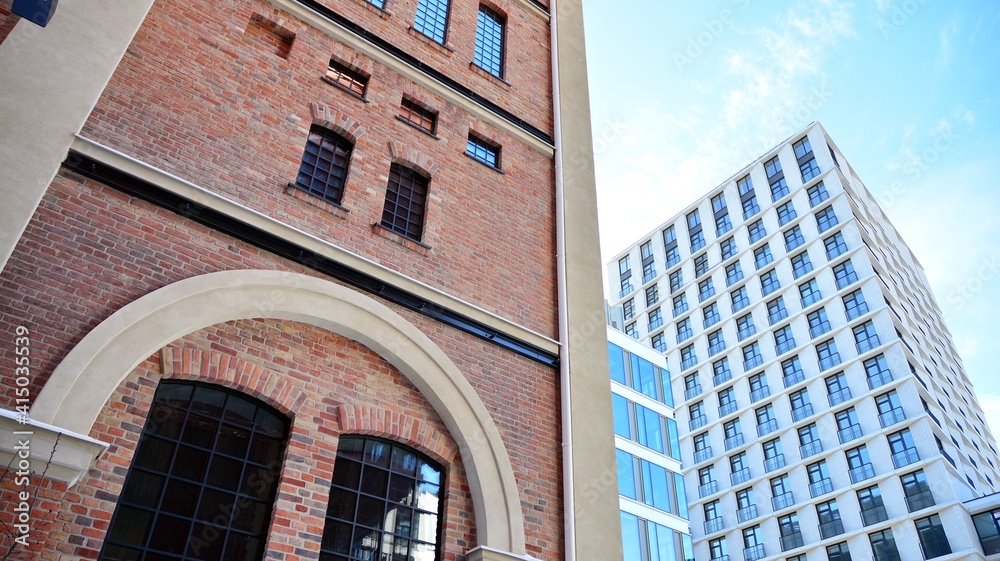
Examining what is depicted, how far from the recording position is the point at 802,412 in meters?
48.9

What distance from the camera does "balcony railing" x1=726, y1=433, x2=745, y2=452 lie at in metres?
51.4

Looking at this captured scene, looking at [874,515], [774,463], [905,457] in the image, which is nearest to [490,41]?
[905,457]

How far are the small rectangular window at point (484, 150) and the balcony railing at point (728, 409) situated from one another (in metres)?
45.4

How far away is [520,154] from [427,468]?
576cm

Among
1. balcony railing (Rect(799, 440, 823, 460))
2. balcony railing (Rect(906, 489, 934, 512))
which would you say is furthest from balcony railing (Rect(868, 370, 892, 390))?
balcony railing (Rect(906, 489, 934, 512))

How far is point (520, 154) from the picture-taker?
1231 cm

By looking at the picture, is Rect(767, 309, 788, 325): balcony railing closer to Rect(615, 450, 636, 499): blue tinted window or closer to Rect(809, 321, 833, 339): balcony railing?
Rect(809, 321, 833, 339): balcony railing

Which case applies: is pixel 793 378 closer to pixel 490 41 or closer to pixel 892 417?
pixel 892 417

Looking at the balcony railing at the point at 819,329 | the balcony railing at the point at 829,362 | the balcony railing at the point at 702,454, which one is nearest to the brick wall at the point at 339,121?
the balcony railing at the point at 829,362

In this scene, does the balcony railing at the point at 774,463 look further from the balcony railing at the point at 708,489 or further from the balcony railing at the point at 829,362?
the balcony railing at the point at 829,362

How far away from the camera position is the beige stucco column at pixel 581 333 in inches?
356

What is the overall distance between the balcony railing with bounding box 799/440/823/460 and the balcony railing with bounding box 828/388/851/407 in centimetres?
267

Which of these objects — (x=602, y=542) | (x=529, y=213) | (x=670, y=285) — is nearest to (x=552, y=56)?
(x=529, y=213)

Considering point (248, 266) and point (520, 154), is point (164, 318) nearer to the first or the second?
point (248, 266)
